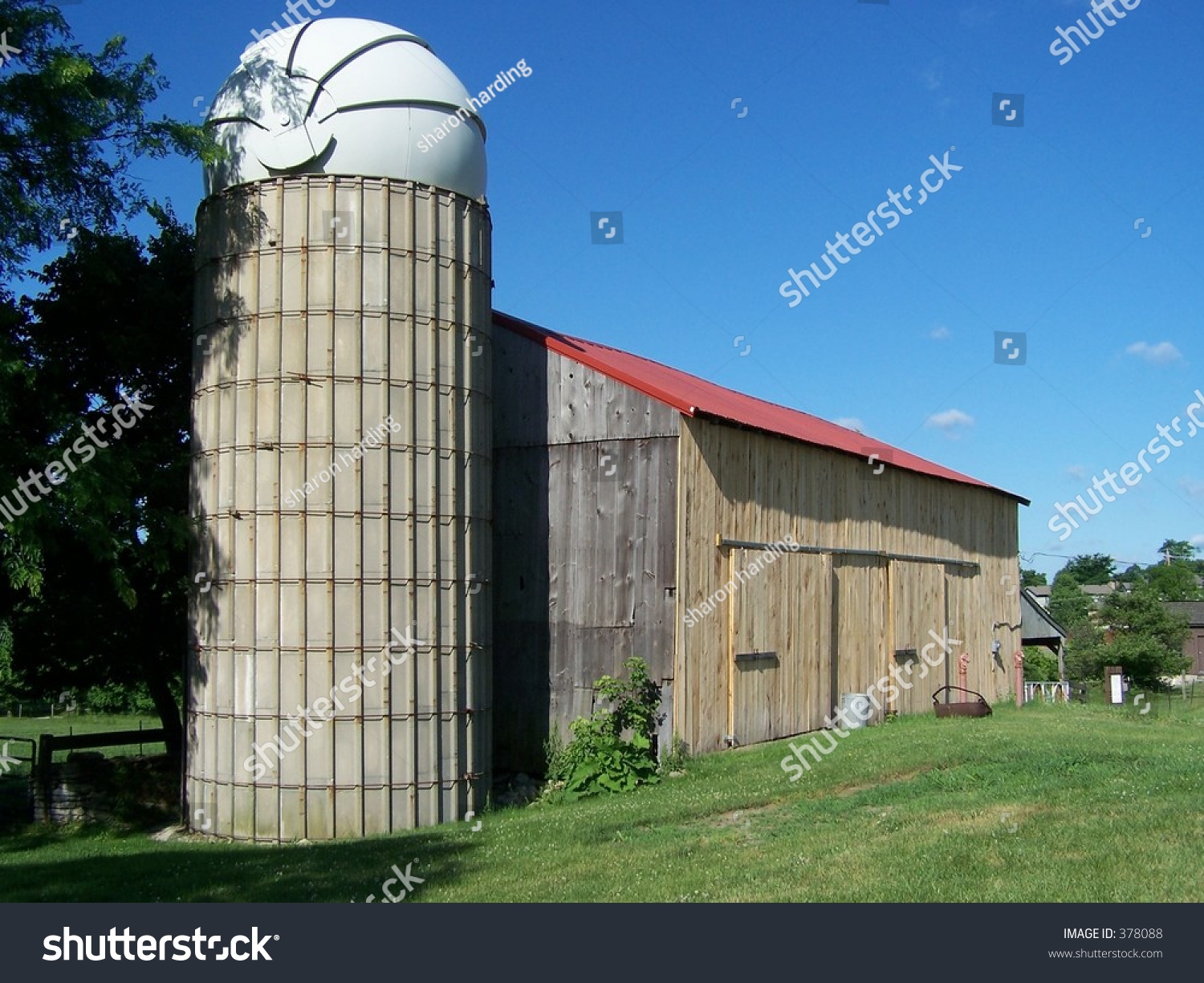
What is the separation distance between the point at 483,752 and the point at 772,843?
6.00 meters

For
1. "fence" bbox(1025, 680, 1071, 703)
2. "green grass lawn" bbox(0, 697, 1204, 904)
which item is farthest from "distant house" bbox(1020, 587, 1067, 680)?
"green grass lawn" bbox(0, 697, 1204, 904)

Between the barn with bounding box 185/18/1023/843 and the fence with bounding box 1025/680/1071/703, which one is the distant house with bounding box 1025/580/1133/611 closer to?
the fence with bounding box 1025/680/1071/703

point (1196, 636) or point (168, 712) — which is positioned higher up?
point (168, 712)

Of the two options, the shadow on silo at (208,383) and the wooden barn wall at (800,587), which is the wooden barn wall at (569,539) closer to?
the wooden barn wall at (800,587)

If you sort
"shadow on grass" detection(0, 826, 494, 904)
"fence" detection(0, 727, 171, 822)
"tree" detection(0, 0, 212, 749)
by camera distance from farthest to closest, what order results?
"fence" detection(0, 727, 171, 822), "tree" detection(0, 0, 212, 749), "shadow on grass" detection(0, 826, 494, 904)

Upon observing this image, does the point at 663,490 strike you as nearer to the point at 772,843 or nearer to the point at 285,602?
the point at 285,602

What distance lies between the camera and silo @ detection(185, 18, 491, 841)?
1505 cm

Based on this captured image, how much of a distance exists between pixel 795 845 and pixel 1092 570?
17150 centimetres

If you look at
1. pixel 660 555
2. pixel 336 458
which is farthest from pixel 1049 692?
pixel 336 458

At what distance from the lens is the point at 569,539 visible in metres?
→ 18.6

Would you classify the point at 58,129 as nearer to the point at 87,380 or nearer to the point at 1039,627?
the point at 87,380

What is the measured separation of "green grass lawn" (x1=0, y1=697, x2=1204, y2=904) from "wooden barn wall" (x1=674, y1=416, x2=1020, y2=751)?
1.63 meters
